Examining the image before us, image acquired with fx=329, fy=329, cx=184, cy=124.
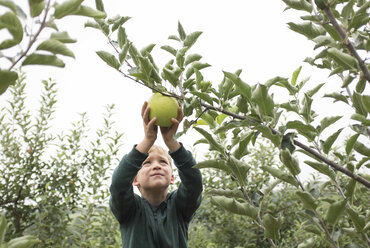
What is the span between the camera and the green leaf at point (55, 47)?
67 cm

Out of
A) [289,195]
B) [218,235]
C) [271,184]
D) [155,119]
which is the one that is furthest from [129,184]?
[289,195]

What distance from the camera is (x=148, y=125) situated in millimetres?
1490

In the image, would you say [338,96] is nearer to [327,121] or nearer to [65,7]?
[327,121]

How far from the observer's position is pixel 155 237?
209cm

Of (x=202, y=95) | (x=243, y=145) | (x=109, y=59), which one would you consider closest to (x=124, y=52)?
(x=109, y=59)

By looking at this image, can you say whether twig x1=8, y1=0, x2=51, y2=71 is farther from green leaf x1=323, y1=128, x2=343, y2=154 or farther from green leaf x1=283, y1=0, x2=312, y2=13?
green leaf x1=323, y1=128, x2=343, y2=154

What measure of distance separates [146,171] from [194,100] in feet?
4.23

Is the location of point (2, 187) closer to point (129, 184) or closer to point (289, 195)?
point (129, 184)

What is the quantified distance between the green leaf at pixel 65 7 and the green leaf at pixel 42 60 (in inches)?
3.4

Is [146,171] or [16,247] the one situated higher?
[146,171]

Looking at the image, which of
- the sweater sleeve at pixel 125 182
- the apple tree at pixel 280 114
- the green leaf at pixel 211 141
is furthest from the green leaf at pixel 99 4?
the sweater sleeve at pixel 125 182

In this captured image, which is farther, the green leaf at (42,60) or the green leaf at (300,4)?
the green leaf at (300,4)

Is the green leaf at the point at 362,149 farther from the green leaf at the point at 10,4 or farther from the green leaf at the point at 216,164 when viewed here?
the green leaf at the point at 10,4

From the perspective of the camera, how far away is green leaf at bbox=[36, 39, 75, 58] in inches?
26.5
